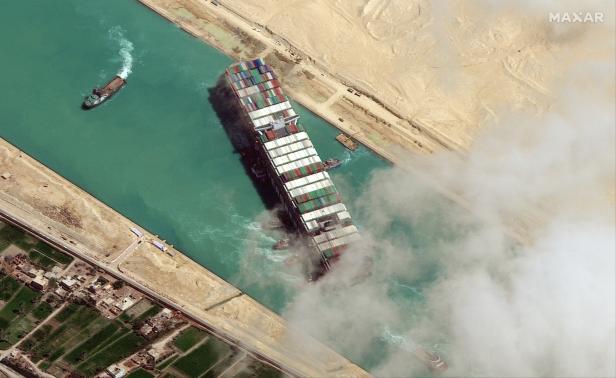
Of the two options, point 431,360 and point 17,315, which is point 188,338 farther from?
point 431,360

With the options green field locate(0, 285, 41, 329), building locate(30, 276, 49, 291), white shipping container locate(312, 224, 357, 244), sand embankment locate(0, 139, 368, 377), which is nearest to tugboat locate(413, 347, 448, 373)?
sand embankment locate(0, 139, 368, 377)

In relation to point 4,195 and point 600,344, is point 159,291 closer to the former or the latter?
point 4,195

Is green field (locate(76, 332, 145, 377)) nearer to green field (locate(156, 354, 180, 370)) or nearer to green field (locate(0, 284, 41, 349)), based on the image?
green field (locate(156, 354, 180, 370))

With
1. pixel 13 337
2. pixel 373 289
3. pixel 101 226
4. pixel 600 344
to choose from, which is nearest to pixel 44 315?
pixel 13 337

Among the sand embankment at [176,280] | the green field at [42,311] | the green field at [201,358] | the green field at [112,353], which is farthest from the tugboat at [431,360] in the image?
the green field at [42,311]

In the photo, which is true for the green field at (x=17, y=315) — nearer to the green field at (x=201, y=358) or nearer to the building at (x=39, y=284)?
the building at (x=39, y=284)

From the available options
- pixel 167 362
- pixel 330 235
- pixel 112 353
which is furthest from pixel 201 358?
pixel 330 235
